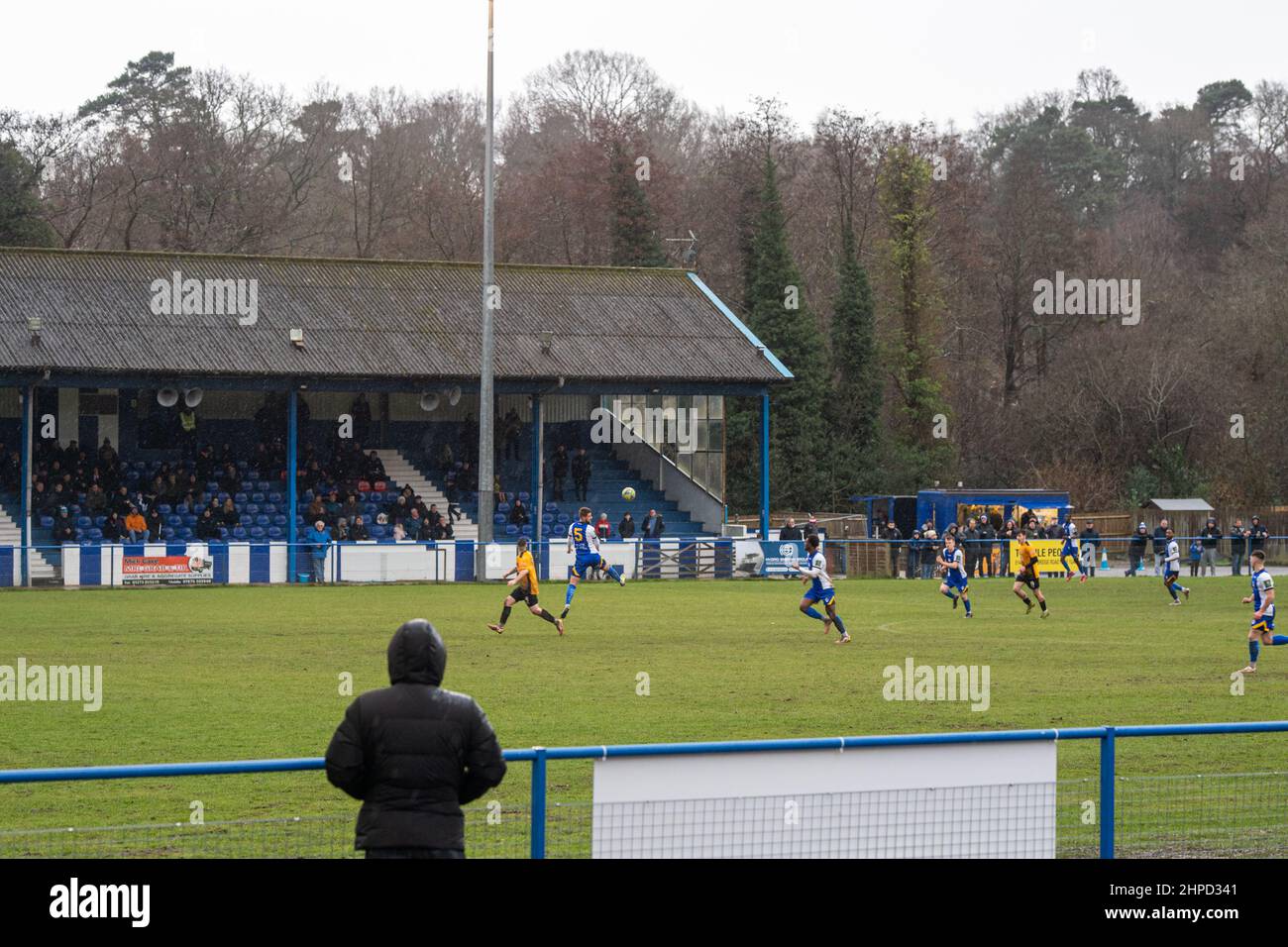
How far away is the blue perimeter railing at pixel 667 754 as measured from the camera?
7609mm

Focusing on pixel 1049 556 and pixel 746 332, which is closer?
pixel 1049 556

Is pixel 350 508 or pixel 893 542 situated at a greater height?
pixel 350 508

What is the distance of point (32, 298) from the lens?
157 ft

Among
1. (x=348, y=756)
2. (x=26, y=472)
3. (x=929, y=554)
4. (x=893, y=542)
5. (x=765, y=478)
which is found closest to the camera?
(x=348, y=756)

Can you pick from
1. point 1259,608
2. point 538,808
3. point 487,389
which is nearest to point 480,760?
point 538,808

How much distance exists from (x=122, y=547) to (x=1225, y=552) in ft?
124

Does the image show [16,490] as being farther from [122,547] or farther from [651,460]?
[651,460]

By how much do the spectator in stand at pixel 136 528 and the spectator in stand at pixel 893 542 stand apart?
20.1m

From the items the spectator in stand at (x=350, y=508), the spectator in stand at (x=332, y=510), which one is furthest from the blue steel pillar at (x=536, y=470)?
the spectator in stand at (x=332, y=510)

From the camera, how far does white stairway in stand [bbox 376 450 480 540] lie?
1956 inches

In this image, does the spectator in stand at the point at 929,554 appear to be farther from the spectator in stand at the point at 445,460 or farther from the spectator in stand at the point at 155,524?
the spectator in stand at the point at 155,524

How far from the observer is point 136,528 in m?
43.9

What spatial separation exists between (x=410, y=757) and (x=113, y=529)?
1538 inches

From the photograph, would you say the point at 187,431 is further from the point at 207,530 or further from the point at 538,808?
the point at 538,808
